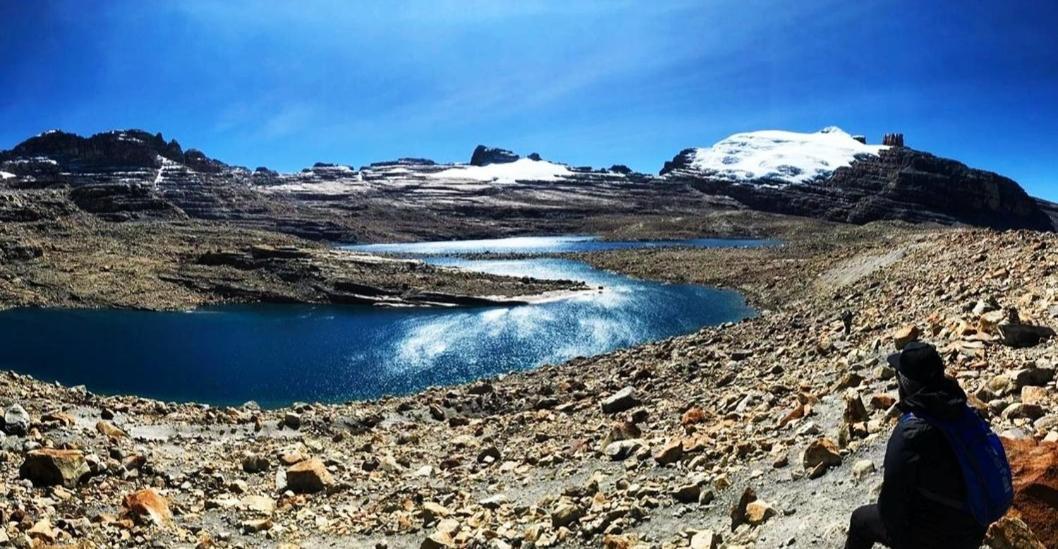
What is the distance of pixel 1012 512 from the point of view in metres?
6.62

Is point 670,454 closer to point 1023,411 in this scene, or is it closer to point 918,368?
point 1023,411

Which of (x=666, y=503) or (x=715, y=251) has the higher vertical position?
(x=715, y=251)

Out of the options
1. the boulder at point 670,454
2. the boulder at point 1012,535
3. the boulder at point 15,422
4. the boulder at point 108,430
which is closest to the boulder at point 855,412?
the boulder at point 670,454

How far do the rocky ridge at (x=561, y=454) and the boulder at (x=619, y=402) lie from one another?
0.23 feet

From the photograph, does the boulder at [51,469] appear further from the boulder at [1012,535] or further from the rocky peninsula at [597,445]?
the boulder at [1012,535]

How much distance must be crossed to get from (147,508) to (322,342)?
35469 millimetres

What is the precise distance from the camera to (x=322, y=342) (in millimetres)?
46375

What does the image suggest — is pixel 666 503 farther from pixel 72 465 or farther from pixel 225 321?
pixel 225 321

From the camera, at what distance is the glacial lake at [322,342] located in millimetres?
35281

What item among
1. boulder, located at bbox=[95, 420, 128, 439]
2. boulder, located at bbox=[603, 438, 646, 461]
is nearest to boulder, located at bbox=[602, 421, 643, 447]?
boulder, located at bbox=[603, 438, 646, 461]

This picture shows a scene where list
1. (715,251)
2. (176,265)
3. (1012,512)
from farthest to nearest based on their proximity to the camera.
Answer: (715,251)
(176,265)
(1012,512)

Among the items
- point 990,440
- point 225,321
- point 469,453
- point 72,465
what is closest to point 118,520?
point 72,465

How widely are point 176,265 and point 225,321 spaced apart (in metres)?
19.8

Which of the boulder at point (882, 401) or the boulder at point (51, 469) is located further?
the boulder at point (51, 469)
